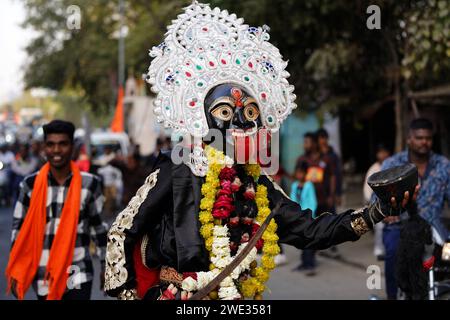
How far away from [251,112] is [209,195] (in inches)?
18.1

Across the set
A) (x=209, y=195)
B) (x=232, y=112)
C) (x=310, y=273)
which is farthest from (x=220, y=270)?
(x=310, y=273)

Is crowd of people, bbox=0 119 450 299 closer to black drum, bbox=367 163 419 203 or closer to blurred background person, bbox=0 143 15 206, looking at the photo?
black drum, bbox=367 163 419 203

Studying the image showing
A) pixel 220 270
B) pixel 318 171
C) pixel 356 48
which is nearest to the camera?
pixel 220 270

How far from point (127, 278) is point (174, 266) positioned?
0.26 metres

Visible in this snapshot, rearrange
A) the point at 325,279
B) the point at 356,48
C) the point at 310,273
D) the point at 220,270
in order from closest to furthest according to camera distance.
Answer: the point at 220,270, the point at 325,279, the point at 310,273, the point at 356,48

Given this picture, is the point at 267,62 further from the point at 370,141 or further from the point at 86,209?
the point at 370,141

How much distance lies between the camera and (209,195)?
3643mm

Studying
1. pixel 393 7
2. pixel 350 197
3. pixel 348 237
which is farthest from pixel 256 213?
pixel 350 197

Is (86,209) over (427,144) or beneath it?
beneath

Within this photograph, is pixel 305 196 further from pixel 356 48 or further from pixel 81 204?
pixel 81 204

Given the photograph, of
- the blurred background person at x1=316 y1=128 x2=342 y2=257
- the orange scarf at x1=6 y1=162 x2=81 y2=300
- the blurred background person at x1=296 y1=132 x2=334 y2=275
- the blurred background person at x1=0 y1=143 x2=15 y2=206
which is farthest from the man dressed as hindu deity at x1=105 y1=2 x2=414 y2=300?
the blurred background person at x1=0 y1=143 x2=15 y2=206

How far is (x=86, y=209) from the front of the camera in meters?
5.26

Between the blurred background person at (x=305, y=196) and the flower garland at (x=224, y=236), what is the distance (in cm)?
578

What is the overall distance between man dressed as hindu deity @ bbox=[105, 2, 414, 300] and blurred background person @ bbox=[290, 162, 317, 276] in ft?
18.9
